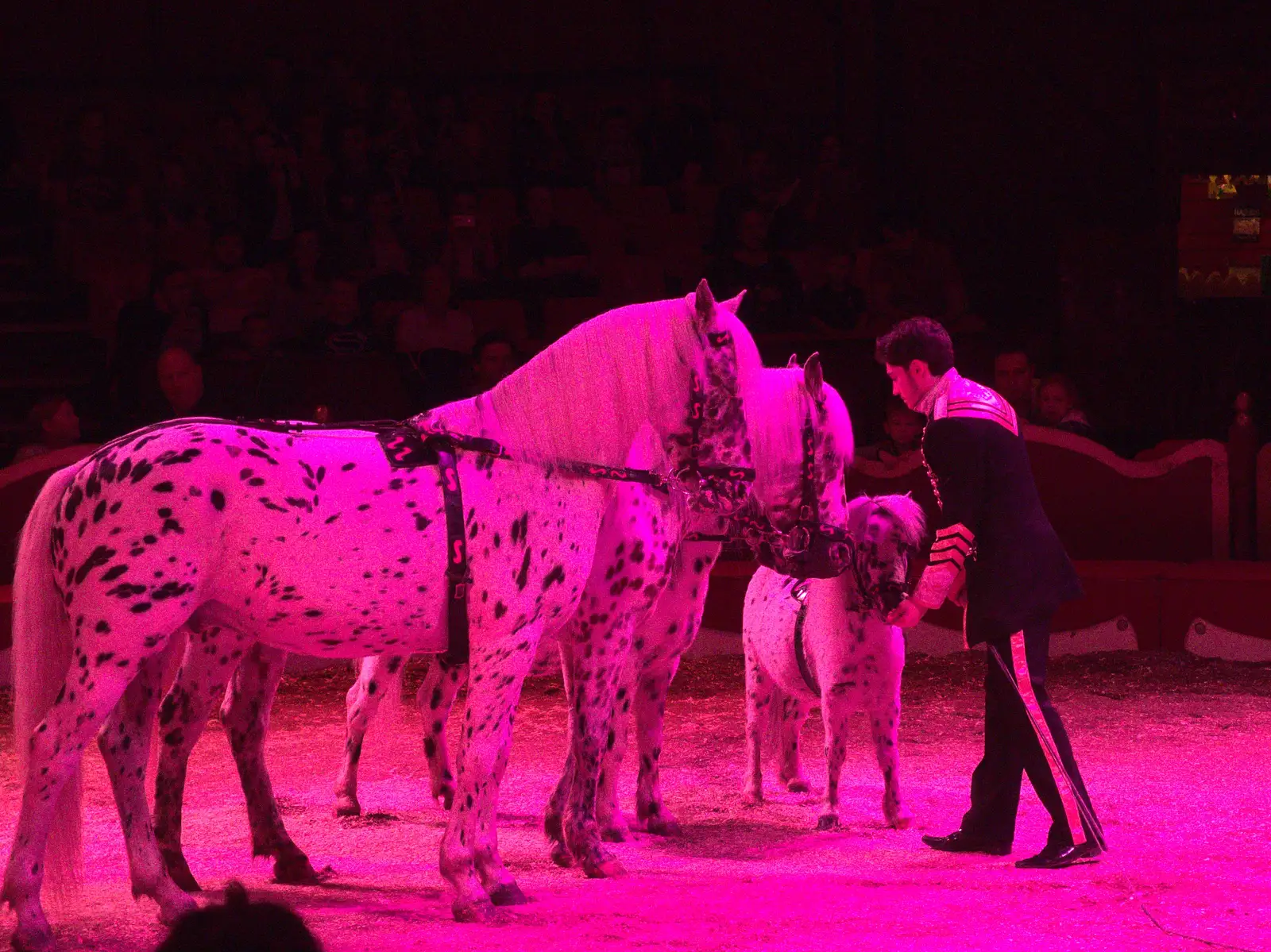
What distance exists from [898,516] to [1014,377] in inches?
195

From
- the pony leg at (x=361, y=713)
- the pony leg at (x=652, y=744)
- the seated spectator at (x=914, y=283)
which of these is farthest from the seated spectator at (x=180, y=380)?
the seated spectator at (x=914, y=283)

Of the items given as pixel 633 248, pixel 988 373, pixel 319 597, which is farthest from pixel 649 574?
pixel 633 248

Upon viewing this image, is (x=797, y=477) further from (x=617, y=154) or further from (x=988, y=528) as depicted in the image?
(x=617, y=154)

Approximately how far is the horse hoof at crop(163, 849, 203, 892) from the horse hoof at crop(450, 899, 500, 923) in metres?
1.03

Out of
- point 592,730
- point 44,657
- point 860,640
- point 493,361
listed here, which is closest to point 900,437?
point 493,361

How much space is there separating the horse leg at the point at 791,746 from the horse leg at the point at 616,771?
1.09 metres

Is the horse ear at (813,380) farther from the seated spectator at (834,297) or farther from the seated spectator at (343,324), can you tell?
the seated spectator at (834,297)

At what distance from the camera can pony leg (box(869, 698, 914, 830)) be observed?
6.25m

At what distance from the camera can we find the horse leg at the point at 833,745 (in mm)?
6238

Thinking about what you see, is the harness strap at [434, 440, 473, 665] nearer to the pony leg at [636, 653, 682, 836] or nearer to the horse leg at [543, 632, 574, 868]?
the horse leg at [543, 632, 574, 868]

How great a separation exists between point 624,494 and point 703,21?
10179mm

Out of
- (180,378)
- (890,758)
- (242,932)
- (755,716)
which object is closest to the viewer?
(242,932)

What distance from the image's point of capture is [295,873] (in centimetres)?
547

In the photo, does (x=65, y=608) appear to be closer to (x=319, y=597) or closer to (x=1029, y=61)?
(x=319, y=597)
